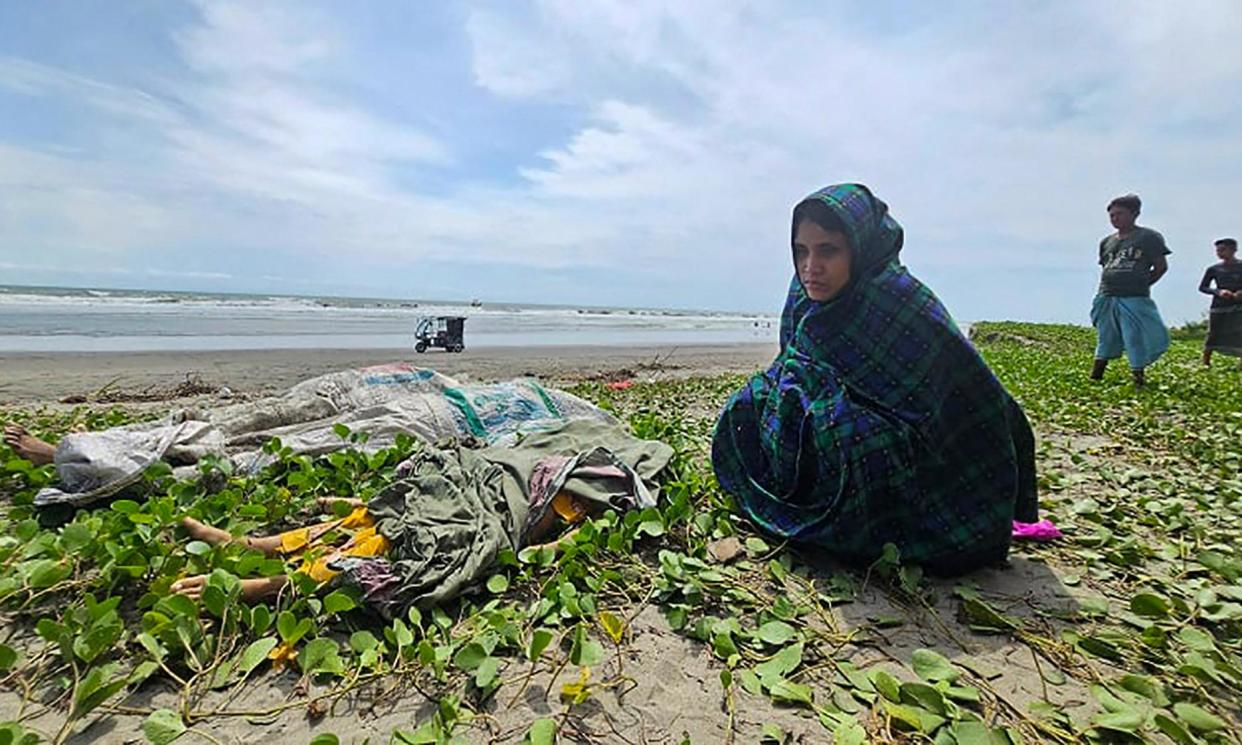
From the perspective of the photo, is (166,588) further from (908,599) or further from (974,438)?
(974,438)

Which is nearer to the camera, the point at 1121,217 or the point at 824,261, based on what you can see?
the point at 824,261

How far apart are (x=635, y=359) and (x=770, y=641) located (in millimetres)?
12711

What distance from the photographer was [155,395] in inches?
263

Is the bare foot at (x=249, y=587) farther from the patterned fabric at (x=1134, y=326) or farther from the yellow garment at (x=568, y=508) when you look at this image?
the patterned fabric at (x=1134, y=326)

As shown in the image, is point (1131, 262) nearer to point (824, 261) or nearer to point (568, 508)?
point (824, 261)

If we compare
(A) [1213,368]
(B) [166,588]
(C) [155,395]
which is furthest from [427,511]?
(A) [1213,368]

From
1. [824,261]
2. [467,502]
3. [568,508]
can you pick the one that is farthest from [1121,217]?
[467,502]

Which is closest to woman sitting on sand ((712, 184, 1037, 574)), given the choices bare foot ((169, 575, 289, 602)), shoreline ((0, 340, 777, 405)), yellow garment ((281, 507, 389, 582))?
yellow garment ((281, 507, 389, 582))

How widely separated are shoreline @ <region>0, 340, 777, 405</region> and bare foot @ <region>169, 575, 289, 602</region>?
6152mm

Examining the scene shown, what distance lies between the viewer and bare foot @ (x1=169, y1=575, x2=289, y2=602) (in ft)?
5.68


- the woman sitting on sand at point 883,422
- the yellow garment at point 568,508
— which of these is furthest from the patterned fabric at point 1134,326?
the yellow garment at point 568,508

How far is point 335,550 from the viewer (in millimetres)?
2037

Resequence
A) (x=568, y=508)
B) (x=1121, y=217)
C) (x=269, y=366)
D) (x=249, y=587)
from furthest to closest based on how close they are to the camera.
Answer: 1. (x=269, y=366)
2. (x=1121, y=217)
3. (x=568, y=508)
4. (x=249, y=587)

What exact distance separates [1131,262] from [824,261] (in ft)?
18.5
